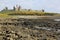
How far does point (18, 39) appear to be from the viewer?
1477 cm

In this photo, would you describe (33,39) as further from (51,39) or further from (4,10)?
(4,10)

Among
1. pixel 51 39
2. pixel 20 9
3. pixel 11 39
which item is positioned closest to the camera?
pixel 11 39

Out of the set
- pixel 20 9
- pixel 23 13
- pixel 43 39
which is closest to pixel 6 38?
pixel 43 39

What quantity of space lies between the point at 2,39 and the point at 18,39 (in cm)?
113

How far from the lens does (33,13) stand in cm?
5950

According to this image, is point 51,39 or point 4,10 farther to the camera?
point 4,10

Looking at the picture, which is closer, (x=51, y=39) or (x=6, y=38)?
(x=6, y=38)

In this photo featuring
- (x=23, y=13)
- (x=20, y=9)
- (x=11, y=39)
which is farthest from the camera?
(x=20, y=9)

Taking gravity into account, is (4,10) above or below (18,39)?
below

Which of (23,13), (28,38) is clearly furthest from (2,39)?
(23,13)

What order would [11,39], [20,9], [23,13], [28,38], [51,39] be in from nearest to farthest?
1. [11,39]
2. [28,38]
3. [51,39]
4. [23,13]
5. [20,9]

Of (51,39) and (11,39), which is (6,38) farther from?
(51,39)

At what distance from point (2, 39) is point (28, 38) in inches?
80.7

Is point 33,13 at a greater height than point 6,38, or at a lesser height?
lesser
